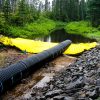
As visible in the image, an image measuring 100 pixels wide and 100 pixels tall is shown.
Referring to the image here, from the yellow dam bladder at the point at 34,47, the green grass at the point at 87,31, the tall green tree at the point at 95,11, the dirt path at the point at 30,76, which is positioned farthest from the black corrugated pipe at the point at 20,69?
the tall green tree at the point at 95,11

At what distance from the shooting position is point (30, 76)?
1730cm

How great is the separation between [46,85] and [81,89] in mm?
4249

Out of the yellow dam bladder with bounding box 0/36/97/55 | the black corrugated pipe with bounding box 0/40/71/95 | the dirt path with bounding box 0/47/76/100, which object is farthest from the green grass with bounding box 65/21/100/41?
the black corrugated pipe with bounding box 0/40/71/95

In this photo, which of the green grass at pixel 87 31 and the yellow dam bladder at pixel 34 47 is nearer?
the yellow dam bladder at pixel 34 47

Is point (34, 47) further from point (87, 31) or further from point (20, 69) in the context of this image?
point (87, 31)

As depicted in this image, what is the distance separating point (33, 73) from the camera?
59.4 feet

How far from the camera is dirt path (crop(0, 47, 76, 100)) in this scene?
14195 millimetres

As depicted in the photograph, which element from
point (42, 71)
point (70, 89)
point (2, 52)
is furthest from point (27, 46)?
point (70, 89)

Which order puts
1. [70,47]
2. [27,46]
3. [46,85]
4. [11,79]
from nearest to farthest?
[11,79]
[46,85]
[27,46]
[70,47]

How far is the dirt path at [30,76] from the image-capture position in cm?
1419

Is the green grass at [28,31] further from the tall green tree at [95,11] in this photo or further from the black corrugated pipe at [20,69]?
the black corrugated pipe at [20,69]

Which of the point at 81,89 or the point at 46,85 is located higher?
the point at 81,89

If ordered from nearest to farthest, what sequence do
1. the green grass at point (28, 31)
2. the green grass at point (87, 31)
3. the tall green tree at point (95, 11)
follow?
1. the green grass at point (28, 31)
2. the green grass at point (87, 31)
3. the tall green tree at point (95, 11)

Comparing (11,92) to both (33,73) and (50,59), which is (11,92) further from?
(50,59)
